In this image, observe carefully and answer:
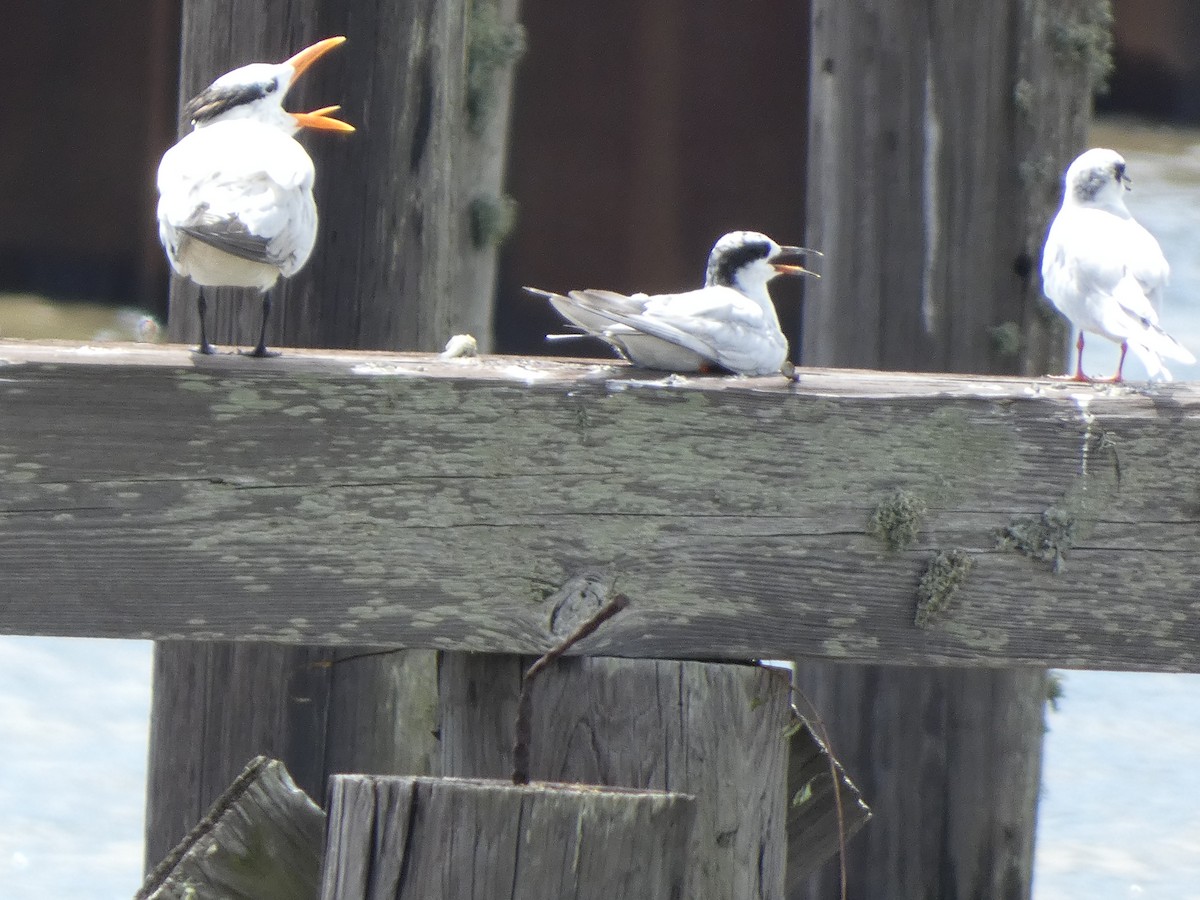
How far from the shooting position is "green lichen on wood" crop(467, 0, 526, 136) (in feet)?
12.7

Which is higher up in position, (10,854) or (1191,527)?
(1191,527)

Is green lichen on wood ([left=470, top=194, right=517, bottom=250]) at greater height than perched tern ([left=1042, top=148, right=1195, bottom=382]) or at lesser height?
greater

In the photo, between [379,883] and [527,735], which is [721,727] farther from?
[379,883]

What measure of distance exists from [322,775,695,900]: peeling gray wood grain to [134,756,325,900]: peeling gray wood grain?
31cm

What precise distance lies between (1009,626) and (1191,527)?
9.4 inches

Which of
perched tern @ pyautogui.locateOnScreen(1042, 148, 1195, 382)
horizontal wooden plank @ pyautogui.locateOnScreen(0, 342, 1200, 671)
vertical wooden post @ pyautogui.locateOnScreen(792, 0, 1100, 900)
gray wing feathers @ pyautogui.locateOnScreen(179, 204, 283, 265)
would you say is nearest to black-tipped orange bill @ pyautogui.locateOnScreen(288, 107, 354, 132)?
gray wing feathers @ pyautogui.locateOnScreen(179, 204, 283, 265)

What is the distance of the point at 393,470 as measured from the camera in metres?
1.95

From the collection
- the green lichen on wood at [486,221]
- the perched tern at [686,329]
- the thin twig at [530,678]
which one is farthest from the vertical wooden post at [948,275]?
the thin twig at [530,678]

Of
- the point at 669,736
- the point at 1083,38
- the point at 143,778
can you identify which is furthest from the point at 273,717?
the point at 143,778

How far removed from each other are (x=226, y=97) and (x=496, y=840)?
1.32m

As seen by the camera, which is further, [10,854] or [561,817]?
[10,854]

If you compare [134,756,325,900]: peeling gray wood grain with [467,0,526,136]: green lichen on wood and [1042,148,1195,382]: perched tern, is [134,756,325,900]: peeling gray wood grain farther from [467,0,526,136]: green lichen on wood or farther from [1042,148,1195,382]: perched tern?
[467,0,526,136]: green lichen on wood

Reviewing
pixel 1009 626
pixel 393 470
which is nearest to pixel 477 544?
pixel 393 470

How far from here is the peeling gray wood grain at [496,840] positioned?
170cm
